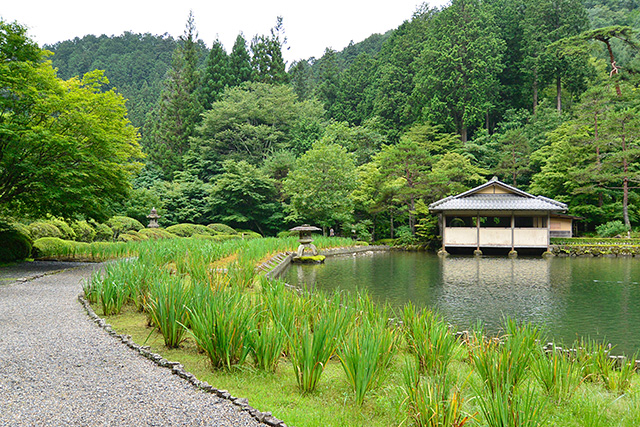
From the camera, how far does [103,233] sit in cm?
1778

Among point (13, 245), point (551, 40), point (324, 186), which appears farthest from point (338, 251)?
point (551, 40)

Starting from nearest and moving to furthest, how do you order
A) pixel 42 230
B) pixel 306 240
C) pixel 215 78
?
pixel 42 230
pixel 306 240
pixel 215 78

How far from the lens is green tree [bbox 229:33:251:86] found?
37.8m

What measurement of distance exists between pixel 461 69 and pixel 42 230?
96.4 ft

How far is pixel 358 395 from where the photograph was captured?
298 centimetres

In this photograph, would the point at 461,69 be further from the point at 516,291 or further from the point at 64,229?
the point at 64,229

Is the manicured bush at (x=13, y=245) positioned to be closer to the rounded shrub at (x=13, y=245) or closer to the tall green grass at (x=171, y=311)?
the rounded shrub at (x=13, y=245)

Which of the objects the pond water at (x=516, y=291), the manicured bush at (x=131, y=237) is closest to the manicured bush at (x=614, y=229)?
the pond water at (x=516, y=291)

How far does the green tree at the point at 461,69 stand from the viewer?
3198 centimetres

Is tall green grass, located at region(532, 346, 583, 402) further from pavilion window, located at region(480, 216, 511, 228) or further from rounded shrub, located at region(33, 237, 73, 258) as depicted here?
pavilion window, located at region(480, 216, 511, 228)

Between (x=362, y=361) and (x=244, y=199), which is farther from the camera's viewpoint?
(x=244, y=199)

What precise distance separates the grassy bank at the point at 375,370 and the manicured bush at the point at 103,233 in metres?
14.4

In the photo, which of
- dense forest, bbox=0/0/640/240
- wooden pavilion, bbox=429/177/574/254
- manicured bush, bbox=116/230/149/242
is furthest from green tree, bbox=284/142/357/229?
manicured bush, bbox=116/230/149/242

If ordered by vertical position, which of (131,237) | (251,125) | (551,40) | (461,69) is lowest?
(131,237)
